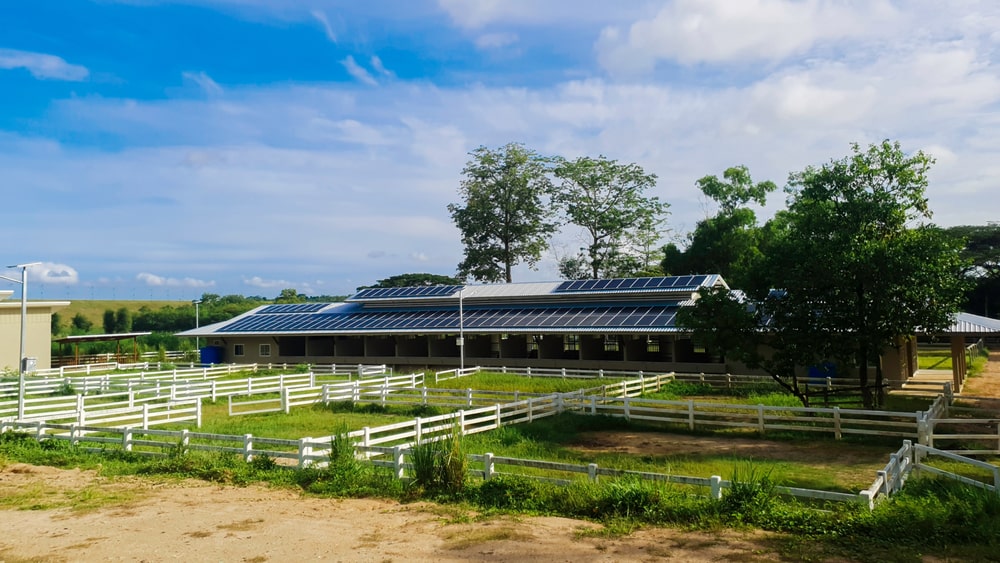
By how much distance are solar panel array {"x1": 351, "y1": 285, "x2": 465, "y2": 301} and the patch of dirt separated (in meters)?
37.2

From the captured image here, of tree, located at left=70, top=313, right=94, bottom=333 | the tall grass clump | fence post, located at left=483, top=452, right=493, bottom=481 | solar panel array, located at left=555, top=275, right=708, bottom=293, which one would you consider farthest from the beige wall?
tree, located at left=70, top=313, right=94, bottom=333

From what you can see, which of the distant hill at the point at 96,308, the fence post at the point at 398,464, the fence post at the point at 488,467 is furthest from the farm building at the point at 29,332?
the distant hill at the point at 96,308

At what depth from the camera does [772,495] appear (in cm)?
1043

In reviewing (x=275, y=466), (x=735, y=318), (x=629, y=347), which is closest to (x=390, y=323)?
(x=629, y=347)

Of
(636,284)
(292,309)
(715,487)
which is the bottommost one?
(715,487)

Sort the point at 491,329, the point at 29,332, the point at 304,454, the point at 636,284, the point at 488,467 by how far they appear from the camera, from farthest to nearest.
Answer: the point at 29,332 < the point at 636,284 < the point at 491,329 < the point at 304,454 < the point at 488,467

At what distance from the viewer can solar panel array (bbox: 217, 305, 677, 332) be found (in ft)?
125

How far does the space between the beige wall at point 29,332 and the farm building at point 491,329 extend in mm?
8576

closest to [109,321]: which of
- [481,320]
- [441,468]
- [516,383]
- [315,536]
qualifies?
[481,320]

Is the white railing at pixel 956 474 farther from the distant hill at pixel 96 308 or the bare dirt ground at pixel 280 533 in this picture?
the distant hill at pixel 96 308

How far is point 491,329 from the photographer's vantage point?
134 ft

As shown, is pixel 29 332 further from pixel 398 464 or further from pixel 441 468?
pixel 441 468

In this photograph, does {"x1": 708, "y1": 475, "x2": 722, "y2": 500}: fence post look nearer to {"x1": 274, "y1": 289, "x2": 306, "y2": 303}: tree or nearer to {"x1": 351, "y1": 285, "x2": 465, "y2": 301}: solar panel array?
{"x1": 351, "y1": 285, "x2": 465, "y2": 301}: solar panel array

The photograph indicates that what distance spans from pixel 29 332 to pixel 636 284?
37394 mm
